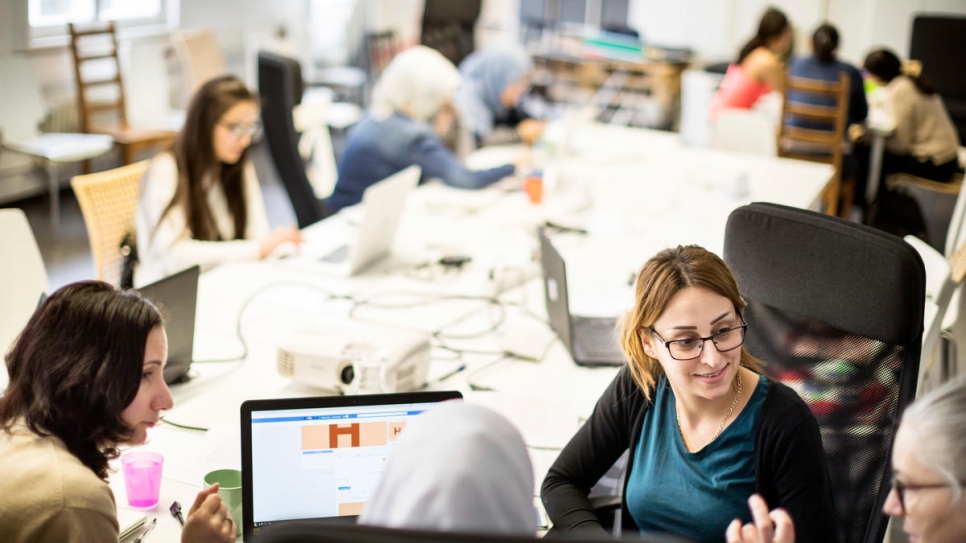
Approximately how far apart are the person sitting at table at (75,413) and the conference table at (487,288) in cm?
29

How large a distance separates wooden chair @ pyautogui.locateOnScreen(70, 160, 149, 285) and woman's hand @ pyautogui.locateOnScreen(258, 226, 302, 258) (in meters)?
0.44

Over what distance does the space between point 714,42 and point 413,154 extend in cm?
501

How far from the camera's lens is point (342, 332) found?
233 cm

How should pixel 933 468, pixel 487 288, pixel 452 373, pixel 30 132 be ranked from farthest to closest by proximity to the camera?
pixel 30 132
pixel 487 288
pixel 452 373
pixel 933 468

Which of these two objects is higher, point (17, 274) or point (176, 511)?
point (17, 274)

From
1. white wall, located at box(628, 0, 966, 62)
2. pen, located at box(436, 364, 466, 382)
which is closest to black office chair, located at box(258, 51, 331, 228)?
pen, located at box(436, 364, 466, 382)

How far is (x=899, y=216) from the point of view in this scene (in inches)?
188

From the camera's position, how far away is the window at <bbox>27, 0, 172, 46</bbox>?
5883 mm

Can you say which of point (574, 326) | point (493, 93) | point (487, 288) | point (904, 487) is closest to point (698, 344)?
point (904, 487)

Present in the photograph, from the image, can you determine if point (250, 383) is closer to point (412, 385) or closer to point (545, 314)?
point (412, 385)

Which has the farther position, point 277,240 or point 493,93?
point 493,93

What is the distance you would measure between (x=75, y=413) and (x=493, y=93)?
4.19 meters

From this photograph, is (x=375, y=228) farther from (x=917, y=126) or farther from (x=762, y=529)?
(x=917, y=126)

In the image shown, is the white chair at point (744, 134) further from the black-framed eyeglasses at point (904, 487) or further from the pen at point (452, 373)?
the black-framed eyeglasses at point (904, 487)
